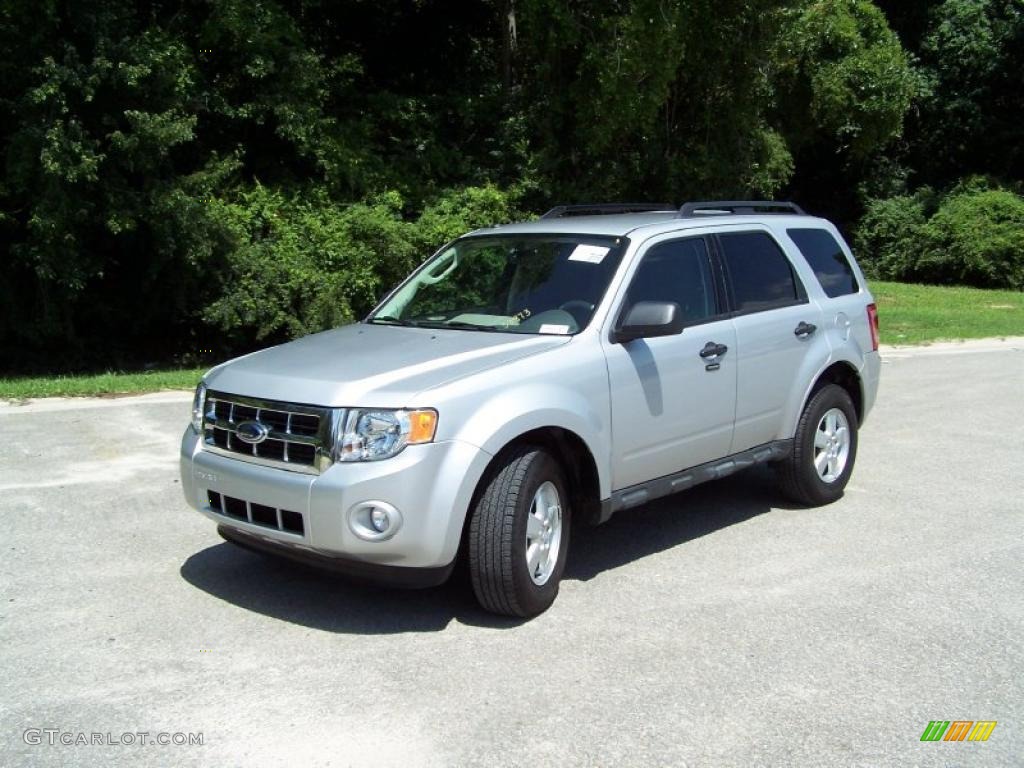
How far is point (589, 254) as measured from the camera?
239 inches

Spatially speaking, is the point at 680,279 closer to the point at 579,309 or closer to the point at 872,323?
the point at 579,309

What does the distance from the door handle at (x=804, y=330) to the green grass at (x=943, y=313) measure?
9751 mm

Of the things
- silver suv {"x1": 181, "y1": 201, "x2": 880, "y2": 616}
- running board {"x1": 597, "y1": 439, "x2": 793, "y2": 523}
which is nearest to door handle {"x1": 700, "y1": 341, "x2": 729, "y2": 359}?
silver suv {"x1": 181, "y1": 201, "x2": 880, "y2": 616}

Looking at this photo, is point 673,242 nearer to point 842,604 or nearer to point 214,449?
point 842,604

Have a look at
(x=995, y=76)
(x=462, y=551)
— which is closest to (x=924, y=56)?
(x=995, y=76)

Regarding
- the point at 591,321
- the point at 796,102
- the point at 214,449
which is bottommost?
the point at 214,449

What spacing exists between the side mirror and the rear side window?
2.05m

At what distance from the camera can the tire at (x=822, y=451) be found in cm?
700

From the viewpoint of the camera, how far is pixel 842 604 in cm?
538

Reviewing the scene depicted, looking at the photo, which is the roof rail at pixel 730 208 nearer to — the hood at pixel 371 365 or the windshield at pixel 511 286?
the windshield at pixel 511 286

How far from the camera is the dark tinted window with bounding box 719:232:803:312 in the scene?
21.8 feet

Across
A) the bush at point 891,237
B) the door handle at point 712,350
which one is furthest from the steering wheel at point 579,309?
the bush at point 891,237

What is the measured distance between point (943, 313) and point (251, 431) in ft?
59.8

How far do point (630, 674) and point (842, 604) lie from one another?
141 centimetres
